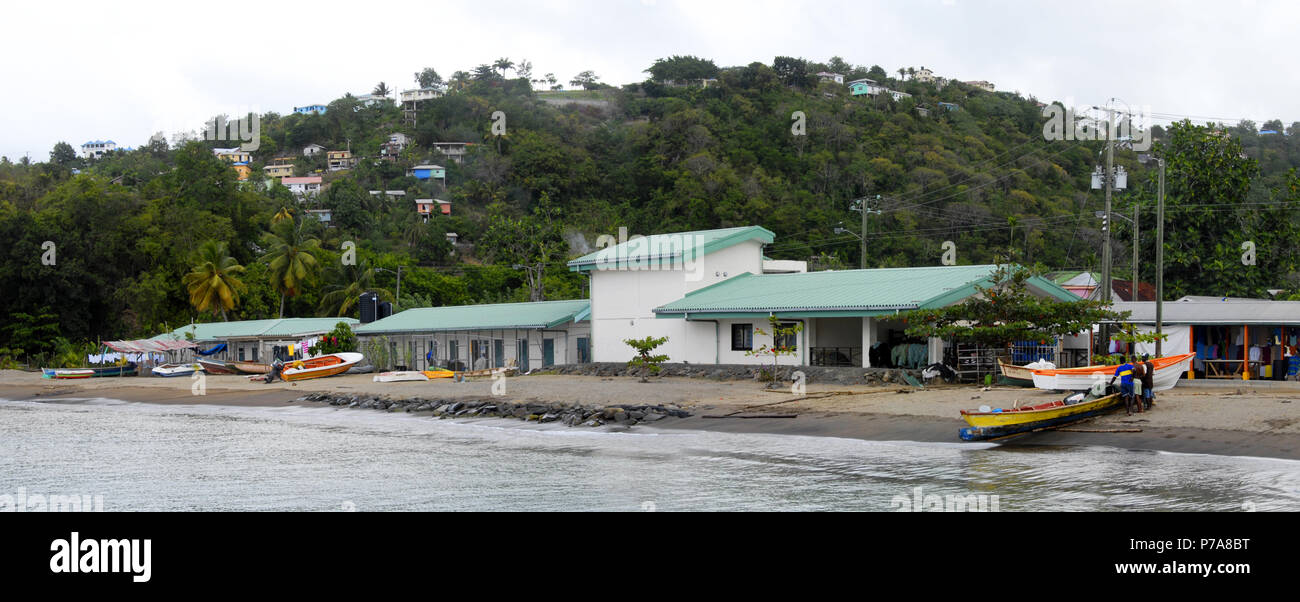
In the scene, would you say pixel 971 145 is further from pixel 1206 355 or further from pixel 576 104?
pixel 576 104

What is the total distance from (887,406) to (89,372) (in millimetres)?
45890

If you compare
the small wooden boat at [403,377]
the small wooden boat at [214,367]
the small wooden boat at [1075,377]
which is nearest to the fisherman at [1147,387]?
the small wooden boat at [1075,377]

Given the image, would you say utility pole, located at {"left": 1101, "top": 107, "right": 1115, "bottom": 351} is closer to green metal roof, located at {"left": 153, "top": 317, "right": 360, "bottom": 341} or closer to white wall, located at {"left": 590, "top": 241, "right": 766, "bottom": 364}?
white wall, located at {"left": 590, "top": 241, "right": 766, "bottom": 364}

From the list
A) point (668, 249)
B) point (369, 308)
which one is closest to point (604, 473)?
point (668, 249)

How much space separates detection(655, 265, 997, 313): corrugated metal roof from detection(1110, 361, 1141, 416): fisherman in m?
8.15

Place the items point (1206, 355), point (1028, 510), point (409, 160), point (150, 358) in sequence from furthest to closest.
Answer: point (409, 160), point (150, 358), point (1206, 355), point (1028, 510)

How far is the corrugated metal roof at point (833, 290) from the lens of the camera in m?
31.4

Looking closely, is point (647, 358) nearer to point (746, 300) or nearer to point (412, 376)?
point (746, 300)

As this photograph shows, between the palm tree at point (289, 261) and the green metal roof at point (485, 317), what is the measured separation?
1734cm

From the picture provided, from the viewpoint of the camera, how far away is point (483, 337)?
4656 centimetres

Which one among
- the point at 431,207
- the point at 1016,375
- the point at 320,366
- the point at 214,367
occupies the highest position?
the point at 431,207

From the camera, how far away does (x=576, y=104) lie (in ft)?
547
